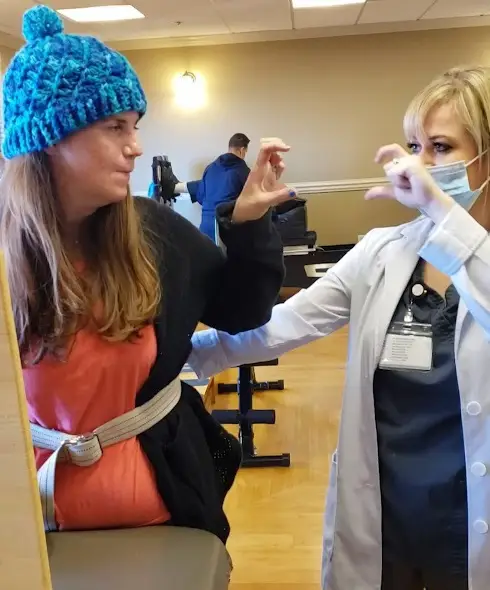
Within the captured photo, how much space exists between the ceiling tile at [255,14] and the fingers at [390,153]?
4743 mm

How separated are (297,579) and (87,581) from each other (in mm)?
1444

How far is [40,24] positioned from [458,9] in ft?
19.9

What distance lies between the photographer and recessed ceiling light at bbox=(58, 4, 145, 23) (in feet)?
17.4

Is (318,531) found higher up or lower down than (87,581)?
lower down

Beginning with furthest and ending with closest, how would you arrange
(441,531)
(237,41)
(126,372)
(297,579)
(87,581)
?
(237,41) → (297,579) → (441,531) → (126,372) → (87,581)

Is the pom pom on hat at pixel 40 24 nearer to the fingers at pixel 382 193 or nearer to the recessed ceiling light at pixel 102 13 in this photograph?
the fingers at pixel 382 193

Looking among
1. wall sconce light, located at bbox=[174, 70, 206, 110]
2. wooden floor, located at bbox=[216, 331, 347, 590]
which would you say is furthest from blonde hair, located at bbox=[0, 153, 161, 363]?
wall sconce light, located at bbox=[174, 70, 206, 110]

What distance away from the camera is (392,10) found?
232 inches

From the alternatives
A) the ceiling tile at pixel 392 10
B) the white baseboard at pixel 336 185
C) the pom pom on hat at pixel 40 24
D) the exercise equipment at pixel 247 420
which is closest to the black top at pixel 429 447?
the pom pom on hat at pixel 40 24

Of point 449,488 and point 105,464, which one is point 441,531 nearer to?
point 449,488

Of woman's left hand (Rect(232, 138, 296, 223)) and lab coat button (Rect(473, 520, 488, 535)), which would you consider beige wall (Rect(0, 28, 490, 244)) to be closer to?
woman's left hand (Rect(232, 138, 296, 223))

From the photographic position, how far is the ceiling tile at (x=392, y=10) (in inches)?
220

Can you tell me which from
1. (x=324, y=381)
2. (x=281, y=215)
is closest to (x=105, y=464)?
(x=324, y=381)

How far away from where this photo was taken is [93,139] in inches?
36.7
